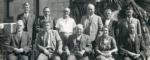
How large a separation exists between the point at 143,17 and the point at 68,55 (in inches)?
106

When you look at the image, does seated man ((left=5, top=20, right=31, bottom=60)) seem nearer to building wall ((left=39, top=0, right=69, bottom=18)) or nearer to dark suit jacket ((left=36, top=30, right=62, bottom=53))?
dark suit jacket ((left=36, top=30, right=62, bottom=53))

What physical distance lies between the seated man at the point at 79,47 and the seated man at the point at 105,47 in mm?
213

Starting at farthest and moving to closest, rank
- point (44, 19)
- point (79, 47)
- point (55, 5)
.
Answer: point (55, 5) → point (44, 19) → point (79, 47)

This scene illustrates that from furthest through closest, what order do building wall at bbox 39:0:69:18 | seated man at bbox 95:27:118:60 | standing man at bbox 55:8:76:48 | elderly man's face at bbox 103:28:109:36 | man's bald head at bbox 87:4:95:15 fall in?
1. building wall at bbox 39:0:69:18
2. standing man at bbox 55:8:76:48
3. man's bald head at bbox 87:4:95:15
4. seated man at bbox 95:27:118:60
5. elderly man's face at bbox 103:28:109:36

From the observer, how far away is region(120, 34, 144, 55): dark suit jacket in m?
11.0

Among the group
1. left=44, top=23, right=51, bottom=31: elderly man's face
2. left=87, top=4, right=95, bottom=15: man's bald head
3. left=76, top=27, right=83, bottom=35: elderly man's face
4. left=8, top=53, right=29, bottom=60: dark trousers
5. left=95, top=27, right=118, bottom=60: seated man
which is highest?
left=87, top=4, right=95, bottom=15: man's bald head

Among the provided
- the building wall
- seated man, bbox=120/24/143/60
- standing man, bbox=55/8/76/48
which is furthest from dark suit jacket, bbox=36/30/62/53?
the building wall

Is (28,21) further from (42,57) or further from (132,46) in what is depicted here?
(132,46)

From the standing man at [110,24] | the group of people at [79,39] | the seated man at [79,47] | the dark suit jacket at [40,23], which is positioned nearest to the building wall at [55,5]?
the dark suit jacket at [40,23]

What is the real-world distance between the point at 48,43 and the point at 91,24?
1.07 metres

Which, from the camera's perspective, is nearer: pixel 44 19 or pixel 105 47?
pixel 105 47

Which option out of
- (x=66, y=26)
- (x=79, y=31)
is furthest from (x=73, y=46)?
(x=66, y=26)

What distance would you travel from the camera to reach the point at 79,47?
35.3 feet

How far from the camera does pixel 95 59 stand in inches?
430
